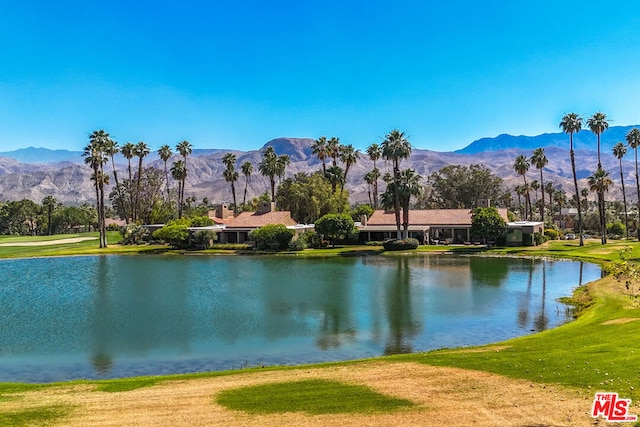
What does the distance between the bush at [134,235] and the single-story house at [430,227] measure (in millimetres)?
38877

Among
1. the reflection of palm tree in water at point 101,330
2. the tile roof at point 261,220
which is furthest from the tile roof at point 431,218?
the reflection of palm tree in water at point 101,330

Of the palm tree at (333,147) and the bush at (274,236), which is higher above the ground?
the palm tree at (333,147)

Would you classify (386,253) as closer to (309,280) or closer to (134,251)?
(309,280)

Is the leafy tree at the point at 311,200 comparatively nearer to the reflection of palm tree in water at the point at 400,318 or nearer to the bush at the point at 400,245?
the bush at the point at 400,245

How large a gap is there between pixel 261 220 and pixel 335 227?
14.0m

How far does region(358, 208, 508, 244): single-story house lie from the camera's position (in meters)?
81.2

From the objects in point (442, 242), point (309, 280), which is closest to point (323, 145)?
point (442, 242)

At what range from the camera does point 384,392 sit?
50.7 feet

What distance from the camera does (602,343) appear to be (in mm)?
19516

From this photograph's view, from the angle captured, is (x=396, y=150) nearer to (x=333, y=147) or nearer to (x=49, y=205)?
(x=333, y=147)

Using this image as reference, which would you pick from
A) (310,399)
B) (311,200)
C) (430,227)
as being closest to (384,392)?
(310,399)

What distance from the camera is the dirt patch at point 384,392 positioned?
513 inches

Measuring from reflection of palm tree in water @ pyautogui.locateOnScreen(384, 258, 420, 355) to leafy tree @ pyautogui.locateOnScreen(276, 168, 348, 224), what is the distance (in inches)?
1721

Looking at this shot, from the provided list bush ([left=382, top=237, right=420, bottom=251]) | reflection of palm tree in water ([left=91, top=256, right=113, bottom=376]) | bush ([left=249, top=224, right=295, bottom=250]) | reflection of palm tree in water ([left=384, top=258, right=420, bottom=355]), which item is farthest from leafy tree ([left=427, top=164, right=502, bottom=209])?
reflection of palm tree in water ([left=91, top=256, right=113, bottom=376])
